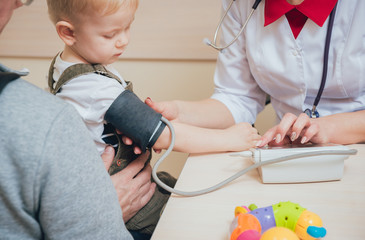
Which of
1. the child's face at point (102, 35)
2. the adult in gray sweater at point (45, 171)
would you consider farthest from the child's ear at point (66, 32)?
the adult in gray sweater at point (45, 171)

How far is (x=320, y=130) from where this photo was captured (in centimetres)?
83

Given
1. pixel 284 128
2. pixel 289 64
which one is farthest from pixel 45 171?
pixel 289 64

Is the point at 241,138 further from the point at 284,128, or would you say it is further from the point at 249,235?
the point at 249,235

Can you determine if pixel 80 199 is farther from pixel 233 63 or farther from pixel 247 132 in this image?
pixel 233 63

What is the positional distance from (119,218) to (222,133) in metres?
0.44

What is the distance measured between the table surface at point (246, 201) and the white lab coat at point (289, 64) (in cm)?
24

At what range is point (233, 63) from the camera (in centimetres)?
111

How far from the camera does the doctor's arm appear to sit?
78cm

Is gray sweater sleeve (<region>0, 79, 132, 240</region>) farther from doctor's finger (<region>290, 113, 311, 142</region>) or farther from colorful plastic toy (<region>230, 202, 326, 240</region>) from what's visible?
doctor's finger (<region>290, 113, 311, 142</region>)

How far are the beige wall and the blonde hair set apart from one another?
0.90 meters

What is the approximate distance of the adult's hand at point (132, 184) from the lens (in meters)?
0.88

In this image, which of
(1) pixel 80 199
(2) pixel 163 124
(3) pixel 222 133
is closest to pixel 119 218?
(1) pixel 80 199

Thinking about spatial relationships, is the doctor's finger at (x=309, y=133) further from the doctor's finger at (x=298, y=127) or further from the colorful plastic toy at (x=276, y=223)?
the colorful plastic toy at (x=276, y=223)

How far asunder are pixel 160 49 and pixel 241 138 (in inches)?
40.7
